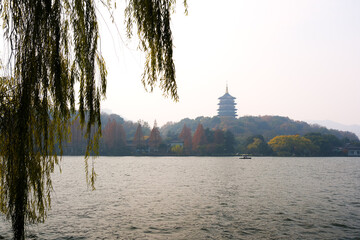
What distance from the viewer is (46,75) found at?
3814 mm

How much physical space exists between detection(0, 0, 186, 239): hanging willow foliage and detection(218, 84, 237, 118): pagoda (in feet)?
472

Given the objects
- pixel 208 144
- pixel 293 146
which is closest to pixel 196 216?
pixel 208 144

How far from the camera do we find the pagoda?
147125mm

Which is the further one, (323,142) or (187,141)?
(187,141)

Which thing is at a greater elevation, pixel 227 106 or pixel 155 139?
pixel 227 106

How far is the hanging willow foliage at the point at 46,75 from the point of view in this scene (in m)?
3.66

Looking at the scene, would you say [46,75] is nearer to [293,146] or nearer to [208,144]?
[208,144]

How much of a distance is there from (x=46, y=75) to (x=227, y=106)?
146 meters

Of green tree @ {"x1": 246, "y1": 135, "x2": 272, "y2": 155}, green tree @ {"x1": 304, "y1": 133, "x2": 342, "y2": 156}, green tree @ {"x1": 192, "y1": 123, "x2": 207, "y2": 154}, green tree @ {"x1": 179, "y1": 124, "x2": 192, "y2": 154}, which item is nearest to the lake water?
green tree @ {"x1": 246, "y1": 135, "x2": 272, "y2": 155}

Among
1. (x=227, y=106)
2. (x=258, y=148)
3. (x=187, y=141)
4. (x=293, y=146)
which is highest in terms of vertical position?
(x=227, y=106)

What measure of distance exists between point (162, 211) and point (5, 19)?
11.6m

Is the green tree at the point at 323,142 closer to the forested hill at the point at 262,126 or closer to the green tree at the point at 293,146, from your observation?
the green tree at the point at 293,146

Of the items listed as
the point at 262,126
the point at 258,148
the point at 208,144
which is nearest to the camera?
the point at 258,148

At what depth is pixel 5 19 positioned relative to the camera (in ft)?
12.7
